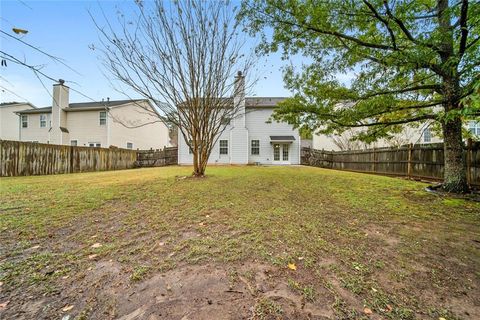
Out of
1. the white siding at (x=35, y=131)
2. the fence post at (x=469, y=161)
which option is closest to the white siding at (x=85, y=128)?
the white siding at (x=35, y=131)

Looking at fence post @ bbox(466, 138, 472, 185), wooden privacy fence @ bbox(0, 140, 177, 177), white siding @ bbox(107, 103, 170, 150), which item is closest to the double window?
white siding @ bbox(107, 103, 170, 150)

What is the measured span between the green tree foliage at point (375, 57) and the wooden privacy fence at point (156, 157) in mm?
15196

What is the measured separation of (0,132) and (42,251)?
30197 mm

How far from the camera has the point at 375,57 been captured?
616 centimetres

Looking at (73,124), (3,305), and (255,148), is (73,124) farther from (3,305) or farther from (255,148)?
(3,305)

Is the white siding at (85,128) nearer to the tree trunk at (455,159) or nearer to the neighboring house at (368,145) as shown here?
the neighboring house at (368,145)

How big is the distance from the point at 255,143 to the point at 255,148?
46cm

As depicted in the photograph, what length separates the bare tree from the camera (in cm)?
704

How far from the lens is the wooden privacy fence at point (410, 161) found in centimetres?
651

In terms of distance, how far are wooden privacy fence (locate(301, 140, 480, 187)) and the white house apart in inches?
198

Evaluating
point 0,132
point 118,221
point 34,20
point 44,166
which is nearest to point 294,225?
point 118,221

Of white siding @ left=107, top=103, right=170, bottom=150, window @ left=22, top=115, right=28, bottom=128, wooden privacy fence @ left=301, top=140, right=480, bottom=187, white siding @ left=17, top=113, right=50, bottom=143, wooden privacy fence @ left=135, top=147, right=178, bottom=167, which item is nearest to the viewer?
wooden privacy fence @ left=301, top=140, right=480, bottom=187

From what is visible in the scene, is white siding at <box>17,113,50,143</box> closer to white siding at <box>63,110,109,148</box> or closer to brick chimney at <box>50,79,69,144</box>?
Result: brick chimney at <box>50,79,69,144</box>

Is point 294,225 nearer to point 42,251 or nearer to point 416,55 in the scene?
point 42,251
